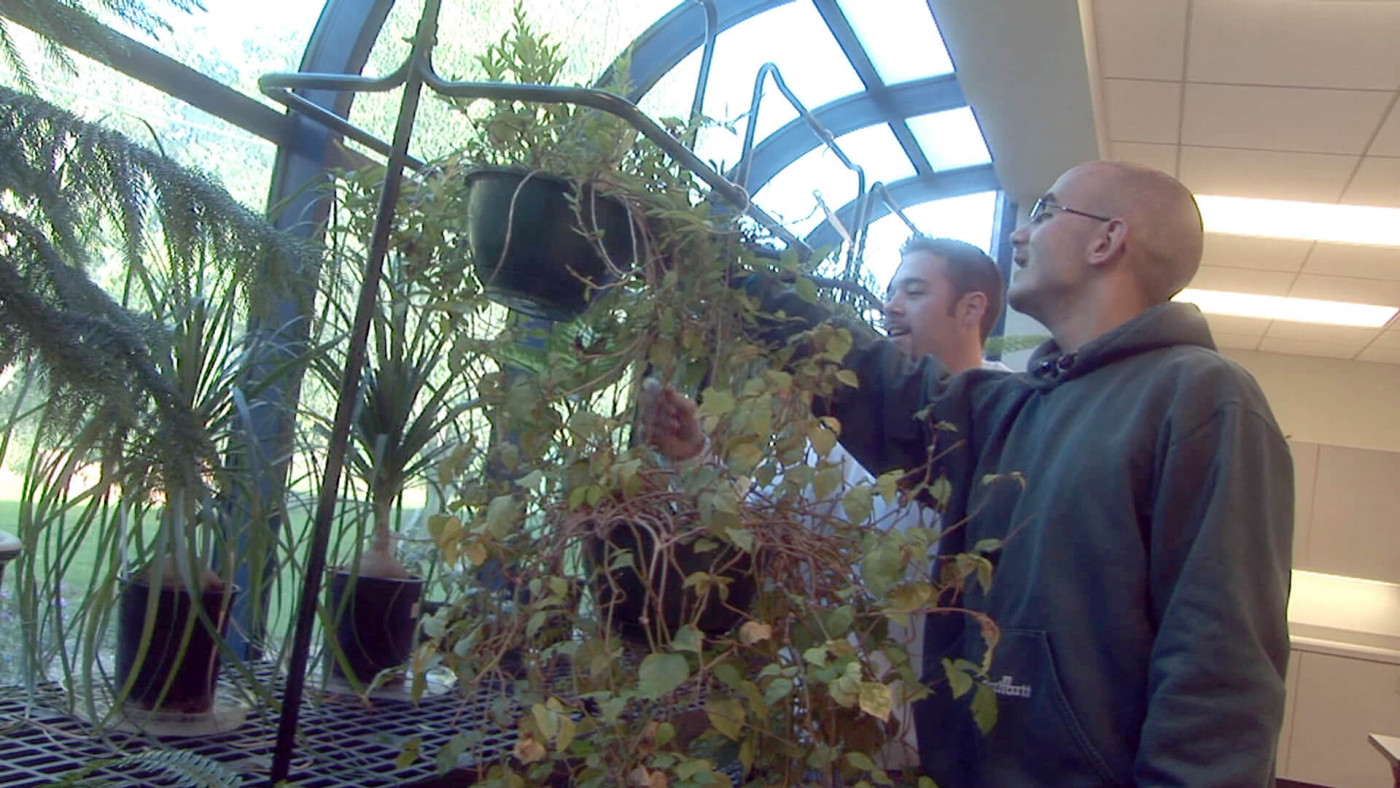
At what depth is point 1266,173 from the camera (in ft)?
17.3

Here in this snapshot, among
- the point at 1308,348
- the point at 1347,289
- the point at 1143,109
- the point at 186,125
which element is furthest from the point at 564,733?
the point at 1308,348

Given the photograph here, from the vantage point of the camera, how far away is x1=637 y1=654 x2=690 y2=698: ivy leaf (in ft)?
3.31

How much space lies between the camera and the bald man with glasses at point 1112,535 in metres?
1.26

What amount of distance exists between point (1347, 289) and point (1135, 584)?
22.2 feet

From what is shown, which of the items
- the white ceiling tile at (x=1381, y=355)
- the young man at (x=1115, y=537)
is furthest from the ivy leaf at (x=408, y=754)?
the white ceiling tile at (x=1381, y=355)

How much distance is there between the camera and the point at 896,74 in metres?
5.89

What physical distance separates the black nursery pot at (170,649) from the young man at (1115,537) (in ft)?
2.90

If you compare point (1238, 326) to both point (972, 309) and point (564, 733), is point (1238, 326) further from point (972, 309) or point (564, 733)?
point (564, 733)

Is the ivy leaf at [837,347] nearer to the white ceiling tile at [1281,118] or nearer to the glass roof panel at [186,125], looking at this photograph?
the glass roof panel at [186,125]

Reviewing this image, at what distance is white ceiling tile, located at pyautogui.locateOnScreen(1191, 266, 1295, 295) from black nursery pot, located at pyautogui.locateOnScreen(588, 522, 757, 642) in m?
6.51

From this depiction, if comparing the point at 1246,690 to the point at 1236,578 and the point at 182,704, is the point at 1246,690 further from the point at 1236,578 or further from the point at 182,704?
the point at 182,704

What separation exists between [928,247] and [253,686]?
1651 mm

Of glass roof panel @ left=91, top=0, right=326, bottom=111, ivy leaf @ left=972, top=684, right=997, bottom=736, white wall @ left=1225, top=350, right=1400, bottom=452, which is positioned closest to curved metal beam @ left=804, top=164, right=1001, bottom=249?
white wall @ left=1225, top=350, right=1400, bottom=452

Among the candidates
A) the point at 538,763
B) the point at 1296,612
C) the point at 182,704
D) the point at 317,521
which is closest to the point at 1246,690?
the point at 538,763
